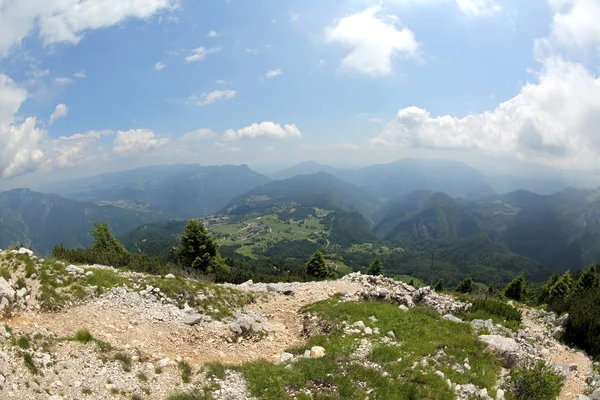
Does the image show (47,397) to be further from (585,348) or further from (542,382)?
(585,348)

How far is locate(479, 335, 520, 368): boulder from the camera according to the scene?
17.0m

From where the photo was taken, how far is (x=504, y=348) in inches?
699

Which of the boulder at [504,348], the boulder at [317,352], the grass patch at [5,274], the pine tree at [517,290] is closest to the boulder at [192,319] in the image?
the boulder at [317,352]

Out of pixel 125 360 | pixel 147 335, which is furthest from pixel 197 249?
pixel 125 360

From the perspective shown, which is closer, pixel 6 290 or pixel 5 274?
pixel 6 290

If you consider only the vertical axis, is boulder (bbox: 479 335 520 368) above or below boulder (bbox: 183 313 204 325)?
below

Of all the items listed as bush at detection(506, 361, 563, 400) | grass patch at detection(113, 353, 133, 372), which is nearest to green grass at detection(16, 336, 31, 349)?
grass patch at detection(113, 353, 133, 372)

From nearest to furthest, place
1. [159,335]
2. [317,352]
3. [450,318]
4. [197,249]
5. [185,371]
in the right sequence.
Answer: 1. [185,371]
2. [317,352]
3. [159,335]
4. [450,318]
5. [197,249]

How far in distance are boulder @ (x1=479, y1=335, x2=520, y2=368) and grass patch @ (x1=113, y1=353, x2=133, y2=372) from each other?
1894 centimetres

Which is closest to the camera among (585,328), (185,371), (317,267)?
(185,371)

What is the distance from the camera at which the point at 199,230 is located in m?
43.7

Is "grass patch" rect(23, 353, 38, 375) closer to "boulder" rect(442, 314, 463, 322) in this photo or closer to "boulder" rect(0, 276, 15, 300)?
"boulder" rect(0, 276, 15, 300)

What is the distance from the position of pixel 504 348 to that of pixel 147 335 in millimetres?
19816

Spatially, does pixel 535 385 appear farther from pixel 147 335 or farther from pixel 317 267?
pixel 317 267
